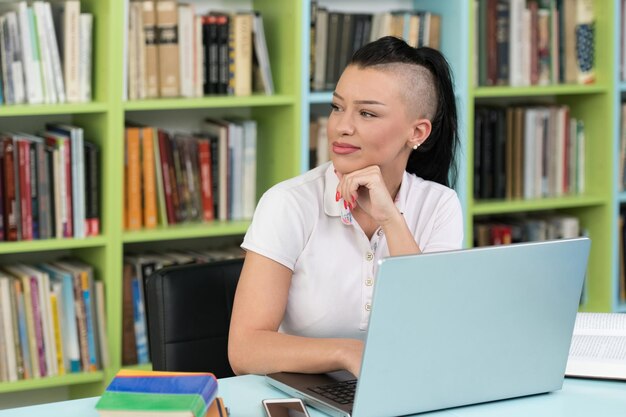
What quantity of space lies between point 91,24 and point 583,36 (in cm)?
162

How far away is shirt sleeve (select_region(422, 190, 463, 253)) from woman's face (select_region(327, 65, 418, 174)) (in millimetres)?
183

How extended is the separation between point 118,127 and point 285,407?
1.52m

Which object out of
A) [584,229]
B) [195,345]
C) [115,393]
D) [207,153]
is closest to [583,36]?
[584,229]

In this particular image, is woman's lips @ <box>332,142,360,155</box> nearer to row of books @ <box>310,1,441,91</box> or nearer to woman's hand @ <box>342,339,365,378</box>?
woman's hand @ <box>342,339,365,378</box>

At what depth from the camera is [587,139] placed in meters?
3.54

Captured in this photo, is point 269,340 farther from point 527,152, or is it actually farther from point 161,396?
point 527,152

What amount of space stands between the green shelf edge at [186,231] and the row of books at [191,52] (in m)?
0.38

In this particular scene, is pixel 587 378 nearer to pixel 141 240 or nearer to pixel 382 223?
pixel 382 223

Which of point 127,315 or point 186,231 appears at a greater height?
point 186,231

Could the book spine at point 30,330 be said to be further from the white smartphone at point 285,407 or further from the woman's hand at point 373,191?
the white smartphone at point 285,407

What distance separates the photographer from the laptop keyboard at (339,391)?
58.4 inches

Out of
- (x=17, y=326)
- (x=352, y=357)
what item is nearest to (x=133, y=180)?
(x=17, y=326)

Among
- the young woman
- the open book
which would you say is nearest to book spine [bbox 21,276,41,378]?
the young woman

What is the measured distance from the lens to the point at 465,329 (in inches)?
54.9
